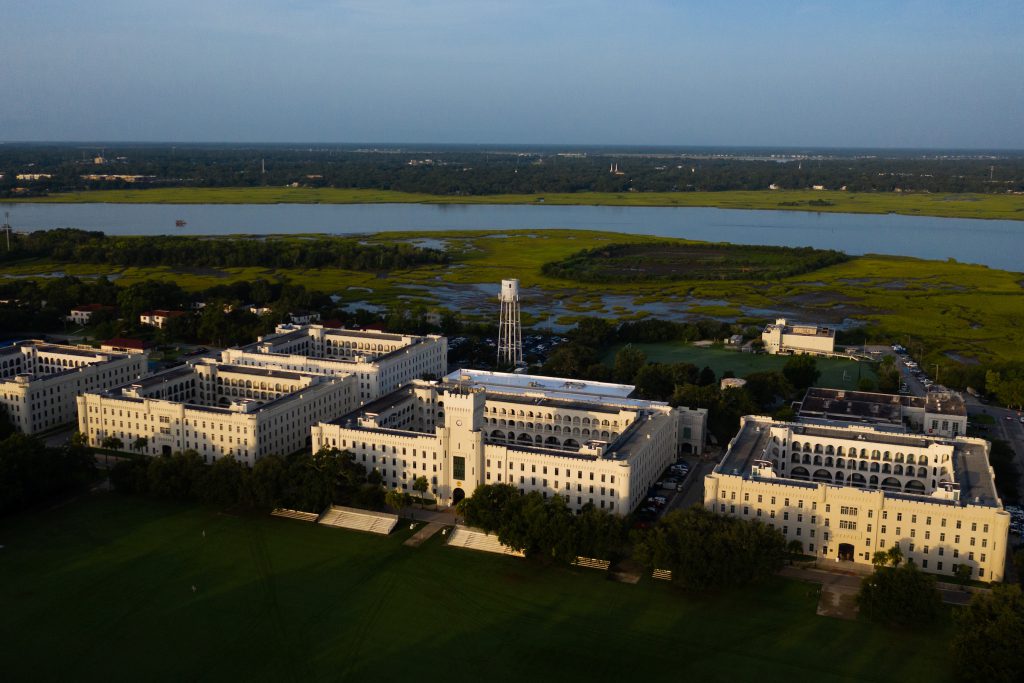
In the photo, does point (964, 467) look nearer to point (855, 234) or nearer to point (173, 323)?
point (173, 323)

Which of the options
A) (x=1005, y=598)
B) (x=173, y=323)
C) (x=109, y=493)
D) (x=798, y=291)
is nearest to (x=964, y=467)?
(x=1005, y=598)

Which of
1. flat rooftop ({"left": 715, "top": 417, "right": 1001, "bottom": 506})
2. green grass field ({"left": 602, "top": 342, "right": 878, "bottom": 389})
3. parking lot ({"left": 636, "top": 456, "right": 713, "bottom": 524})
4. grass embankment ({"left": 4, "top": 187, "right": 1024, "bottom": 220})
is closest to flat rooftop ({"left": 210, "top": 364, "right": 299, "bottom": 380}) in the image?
parking lot ({"left": 636, "top": 456, "right": 713, "bottom": 524})

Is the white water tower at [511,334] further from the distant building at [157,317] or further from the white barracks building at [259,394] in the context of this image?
the distant building at [157,317]

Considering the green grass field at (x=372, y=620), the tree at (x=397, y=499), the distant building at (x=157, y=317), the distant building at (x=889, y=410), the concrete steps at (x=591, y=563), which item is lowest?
the green grass field at (x=372, y=620)

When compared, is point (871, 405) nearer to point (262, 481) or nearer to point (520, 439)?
point (520, 439)

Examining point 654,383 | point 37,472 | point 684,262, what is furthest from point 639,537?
point 684,262

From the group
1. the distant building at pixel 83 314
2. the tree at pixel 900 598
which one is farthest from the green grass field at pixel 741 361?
the distant building at pixel 83 314
